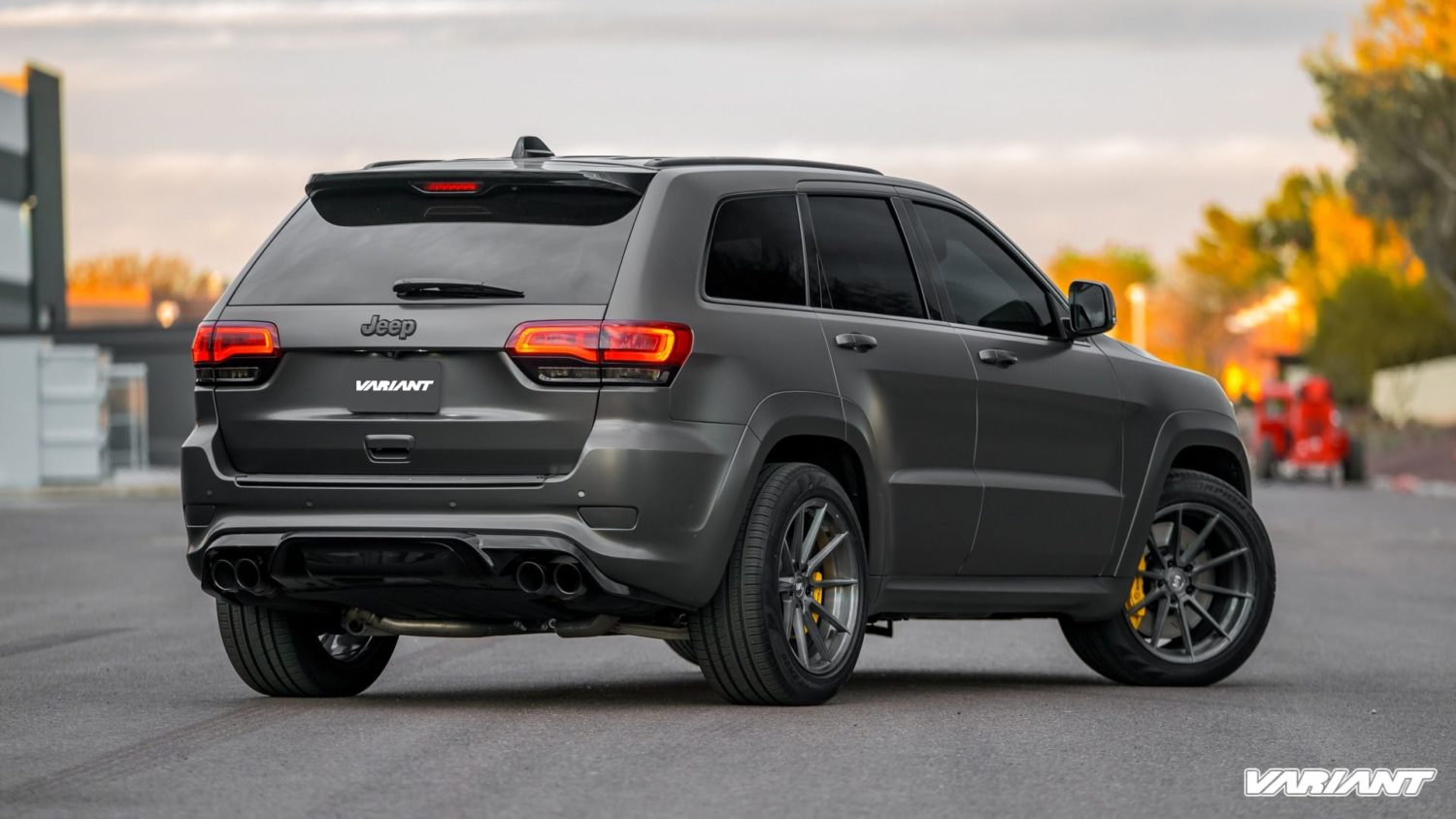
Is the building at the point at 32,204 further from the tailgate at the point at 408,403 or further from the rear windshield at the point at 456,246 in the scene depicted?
the tailgate at the point at 408,403

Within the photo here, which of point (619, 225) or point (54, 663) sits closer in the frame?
point (619, 225)

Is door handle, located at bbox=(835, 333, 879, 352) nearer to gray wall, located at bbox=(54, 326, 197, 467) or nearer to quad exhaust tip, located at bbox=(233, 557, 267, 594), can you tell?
quad exhaust tip, located at bbox=(233, 557, 267, 594)

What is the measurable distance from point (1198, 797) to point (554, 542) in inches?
87.7

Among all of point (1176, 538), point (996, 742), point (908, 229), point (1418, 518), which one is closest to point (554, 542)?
point (996, 742)

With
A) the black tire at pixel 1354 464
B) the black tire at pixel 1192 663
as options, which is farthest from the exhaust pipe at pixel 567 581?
the black tire at pixel 1354 464

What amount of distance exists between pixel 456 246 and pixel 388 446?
0.73 m

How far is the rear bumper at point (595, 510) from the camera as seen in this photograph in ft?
25.3

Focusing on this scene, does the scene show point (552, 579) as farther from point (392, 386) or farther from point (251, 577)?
point (251, 577)

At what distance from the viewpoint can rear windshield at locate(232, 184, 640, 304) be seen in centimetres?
796

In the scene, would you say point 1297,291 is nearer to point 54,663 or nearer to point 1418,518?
point 1418,518

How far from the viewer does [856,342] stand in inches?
340

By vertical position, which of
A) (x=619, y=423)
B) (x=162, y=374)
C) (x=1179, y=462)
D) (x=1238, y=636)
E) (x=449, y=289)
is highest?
(x=449, y=289)

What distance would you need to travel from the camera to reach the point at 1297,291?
3506 inches

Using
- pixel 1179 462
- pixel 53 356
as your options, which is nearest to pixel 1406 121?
pixel 53 356
